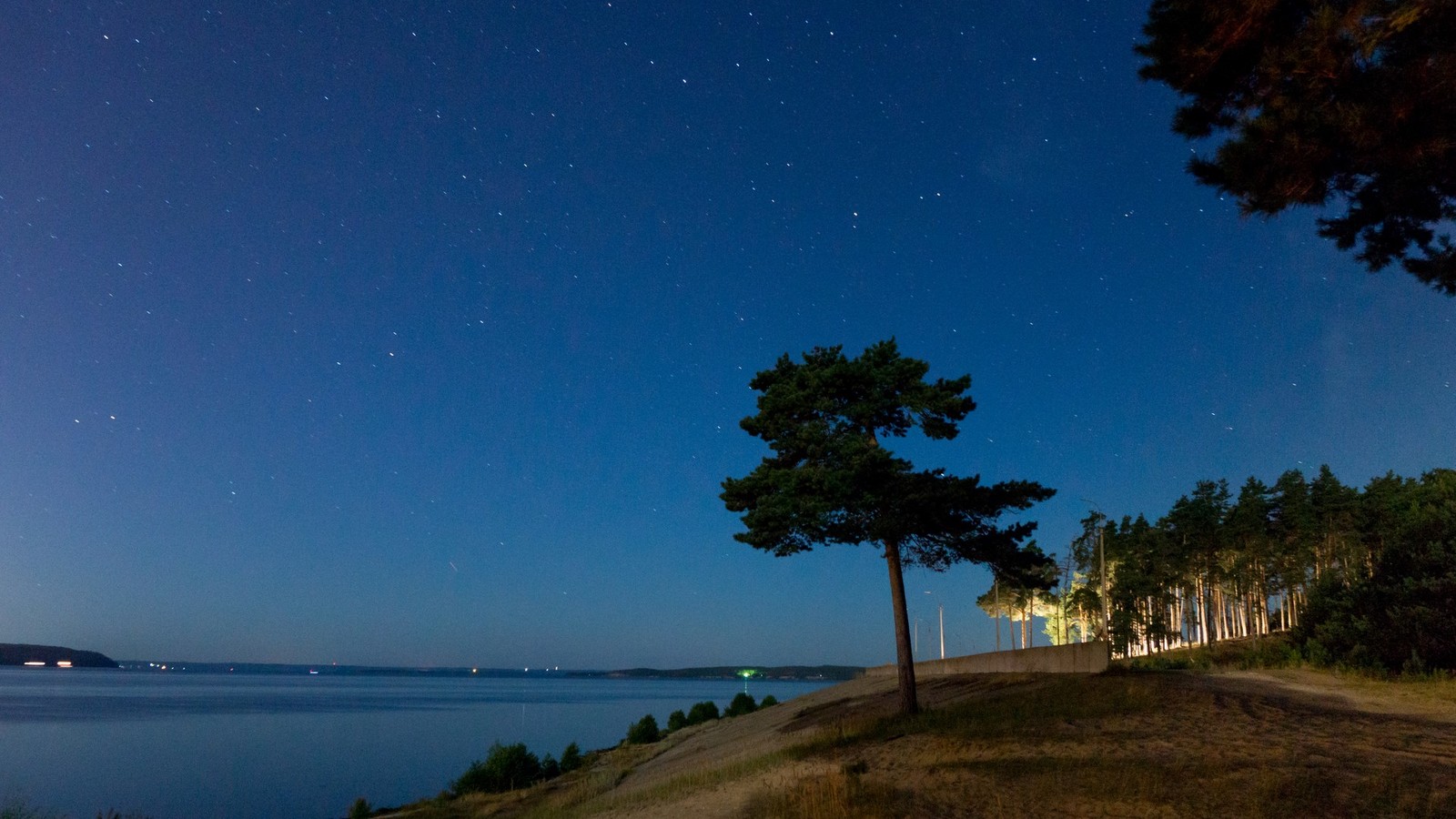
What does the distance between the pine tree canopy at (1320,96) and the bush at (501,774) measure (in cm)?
3009

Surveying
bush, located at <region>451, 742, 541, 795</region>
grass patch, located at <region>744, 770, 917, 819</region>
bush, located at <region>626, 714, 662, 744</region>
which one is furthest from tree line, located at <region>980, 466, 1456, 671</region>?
grass patch, located at <region>744, 770, 917, 819</region>

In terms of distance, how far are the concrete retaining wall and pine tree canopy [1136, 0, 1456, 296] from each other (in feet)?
57.8

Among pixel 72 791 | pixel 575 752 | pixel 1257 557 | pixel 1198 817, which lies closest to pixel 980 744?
pixel 1198 817

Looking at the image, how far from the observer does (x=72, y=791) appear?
142 feet

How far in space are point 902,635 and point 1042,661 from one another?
35.3 feet

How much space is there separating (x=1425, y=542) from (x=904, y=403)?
741 inches

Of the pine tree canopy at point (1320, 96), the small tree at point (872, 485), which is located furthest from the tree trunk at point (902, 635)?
the pine tree canopy at point (1320, 96)

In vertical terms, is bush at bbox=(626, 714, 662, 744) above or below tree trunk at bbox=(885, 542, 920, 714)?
below

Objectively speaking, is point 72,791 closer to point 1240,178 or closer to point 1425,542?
point 1240,178

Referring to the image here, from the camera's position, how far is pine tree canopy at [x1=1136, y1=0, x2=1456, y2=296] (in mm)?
10172

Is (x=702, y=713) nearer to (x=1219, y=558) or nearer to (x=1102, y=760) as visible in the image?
(x=1102, y=760)

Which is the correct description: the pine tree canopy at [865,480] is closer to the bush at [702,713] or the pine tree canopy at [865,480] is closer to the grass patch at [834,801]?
the grass patch at [834,801]

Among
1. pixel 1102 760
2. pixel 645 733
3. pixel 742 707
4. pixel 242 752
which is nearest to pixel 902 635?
pixel 1102 760

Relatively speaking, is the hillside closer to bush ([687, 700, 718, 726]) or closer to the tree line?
bush ([687, 700, 718, 726])
